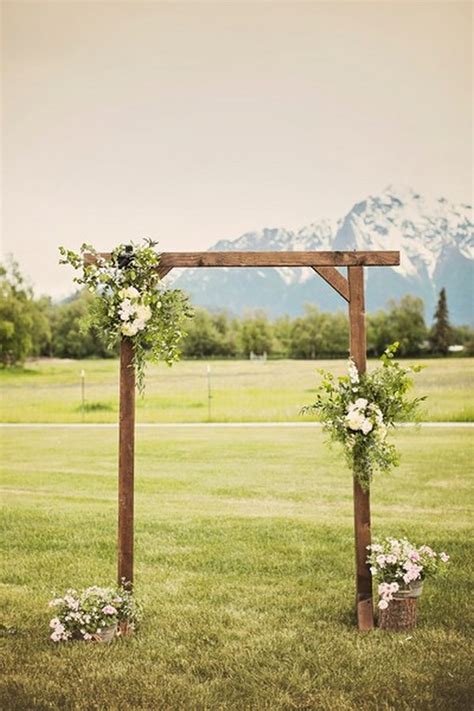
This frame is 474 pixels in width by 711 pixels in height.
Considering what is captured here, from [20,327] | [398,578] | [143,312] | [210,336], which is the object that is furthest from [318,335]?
[143,312]

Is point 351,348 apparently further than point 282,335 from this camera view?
No

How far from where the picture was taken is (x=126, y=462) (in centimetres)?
408

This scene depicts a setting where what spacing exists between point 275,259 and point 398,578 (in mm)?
1591

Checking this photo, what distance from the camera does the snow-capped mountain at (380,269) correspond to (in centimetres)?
1598

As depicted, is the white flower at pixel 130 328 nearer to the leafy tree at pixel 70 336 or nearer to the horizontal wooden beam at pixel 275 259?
the horizontal wooden beam at pixel 275 259

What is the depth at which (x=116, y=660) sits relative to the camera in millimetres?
3811

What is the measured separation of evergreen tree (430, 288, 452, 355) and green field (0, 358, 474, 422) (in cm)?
27

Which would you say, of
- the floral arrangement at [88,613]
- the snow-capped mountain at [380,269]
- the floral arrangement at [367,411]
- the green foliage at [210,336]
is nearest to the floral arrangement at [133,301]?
the floral arrangement at [367,411]

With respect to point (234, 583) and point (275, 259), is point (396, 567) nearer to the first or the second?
point (234, 583)

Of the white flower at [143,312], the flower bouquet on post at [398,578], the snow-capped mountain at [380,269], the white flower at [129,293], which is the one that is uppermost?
the snow-capped mountain at [380,269]

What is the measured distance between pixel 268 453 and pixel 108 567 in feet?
15.0

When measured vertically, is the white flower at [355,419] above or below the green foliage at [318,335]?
below

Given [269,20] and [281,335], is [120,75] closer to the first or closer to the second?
[269,20]

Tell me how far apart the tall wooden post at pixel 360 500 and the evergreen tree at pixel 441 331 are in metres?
9.69
